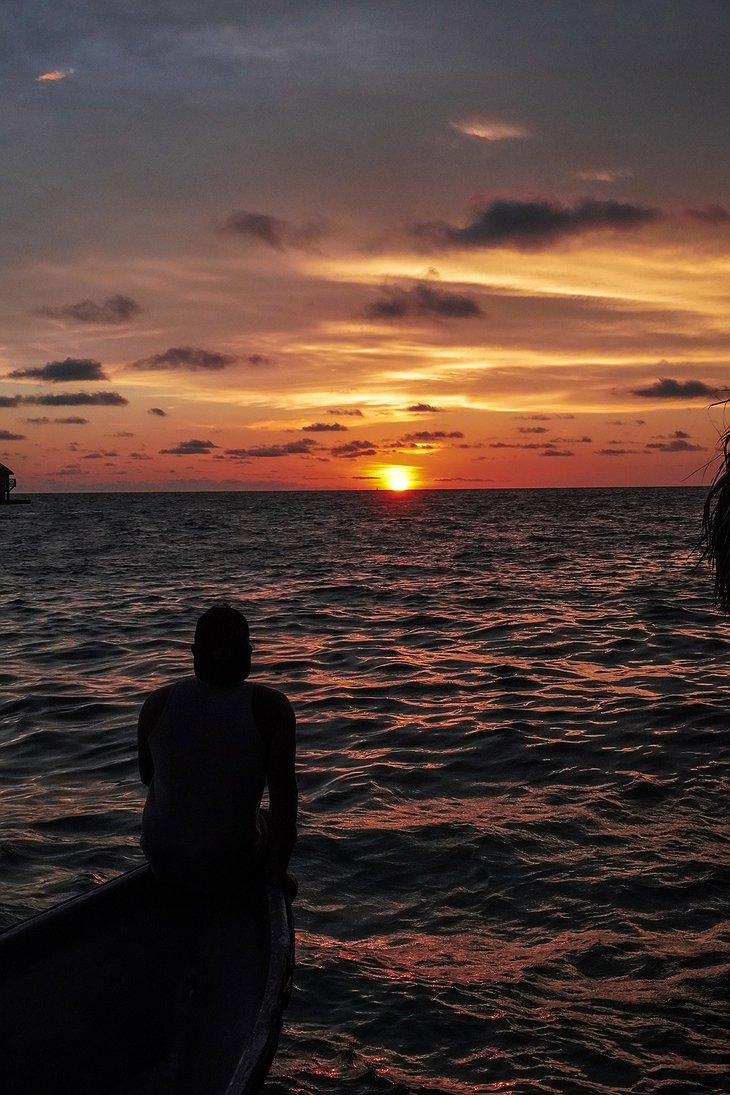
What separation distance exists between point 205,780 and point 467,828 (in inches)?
188

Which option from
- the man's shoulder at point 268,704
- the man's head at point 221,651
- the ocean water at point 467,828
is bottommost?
the ocean water at point 467,828

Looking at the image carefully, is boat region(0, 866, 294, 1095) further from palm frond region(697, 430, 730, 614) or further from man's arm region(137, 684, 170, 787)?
palm frond region(697, 430, 730, 614)

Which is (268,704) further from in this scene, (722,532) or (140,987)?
(722,532)

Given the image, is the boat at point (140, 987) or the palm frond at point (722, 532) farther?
the palm frond at point (722, 532)

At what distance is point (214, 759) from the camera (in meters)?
4.62

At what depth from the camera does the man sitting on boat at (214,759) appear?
182 inches

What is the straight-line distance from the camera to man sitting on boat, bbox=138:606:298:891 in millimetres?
4625

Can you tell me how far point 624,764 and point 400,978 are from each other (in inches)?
203

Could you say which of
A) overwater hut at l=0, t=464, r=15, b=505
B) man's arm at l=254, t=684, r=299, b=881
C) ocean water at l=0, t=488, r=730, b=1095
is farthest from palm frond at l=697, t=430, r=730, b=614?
overwater hut at l=0, t=464, r=15, b=505

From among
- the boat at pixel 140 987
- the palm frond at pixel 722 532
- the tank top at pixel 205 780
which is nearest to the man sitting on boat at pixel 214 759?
the tank top at pixel 205 780

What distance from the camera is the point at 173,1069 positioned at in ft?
14.7

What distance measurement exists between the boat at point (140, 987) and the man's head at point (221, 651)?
3.89ft

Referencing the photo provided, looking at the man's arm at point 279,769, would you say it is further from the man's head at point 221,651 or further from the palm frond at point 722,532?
the palm frond at point 722,532

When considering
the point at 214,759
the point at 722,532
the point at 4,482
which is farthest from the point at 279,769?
the point at 4,482
